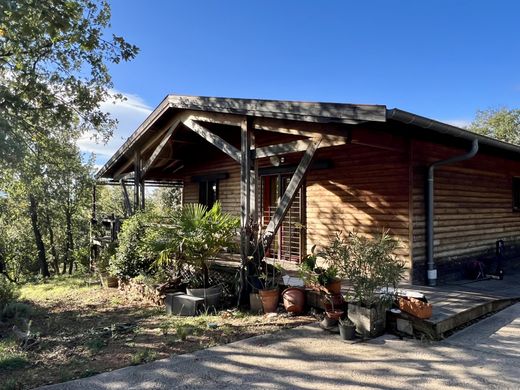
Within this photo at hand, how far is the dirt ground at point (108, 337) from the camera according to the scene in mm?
3561

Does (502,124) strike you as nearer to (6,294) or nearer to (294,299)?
(294,299)

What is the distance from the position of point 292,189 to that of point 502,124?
26.3 m

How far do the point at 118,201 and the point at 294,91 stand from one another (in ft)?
65.3

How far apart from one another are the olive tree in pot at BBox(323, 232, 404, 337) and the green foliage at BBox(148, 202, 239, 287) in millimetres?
2121

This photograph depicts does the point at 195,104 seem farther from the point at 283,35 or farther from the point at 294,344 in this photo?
the point at 283,35

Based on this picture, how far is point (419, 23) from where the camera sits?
1294cm

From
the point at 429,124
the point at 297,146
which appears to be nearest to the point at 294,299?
the point at 297,146

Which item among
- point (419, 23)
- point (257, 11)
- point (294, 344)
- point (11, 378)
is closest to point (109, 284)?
point (11, 378)

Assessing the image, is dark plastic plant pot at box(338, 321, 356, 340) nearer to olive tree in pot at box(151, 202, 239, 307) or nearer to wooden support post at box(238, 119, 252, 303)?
wooden support post at box(238, 119, 252, 303)

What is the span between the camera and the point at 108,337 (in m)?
4.67

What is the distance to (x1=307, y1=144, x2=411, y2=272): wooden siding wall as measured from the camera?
236 inches

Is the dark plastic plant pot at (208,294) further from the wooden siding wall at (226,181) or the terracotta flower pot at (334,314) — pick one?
the wooden siding wall at (226,181)

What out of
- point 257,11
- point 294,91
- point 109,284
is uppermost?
point 257,11

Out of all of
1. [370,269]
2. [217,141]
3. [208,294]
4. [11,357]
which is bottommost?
[11,357]
